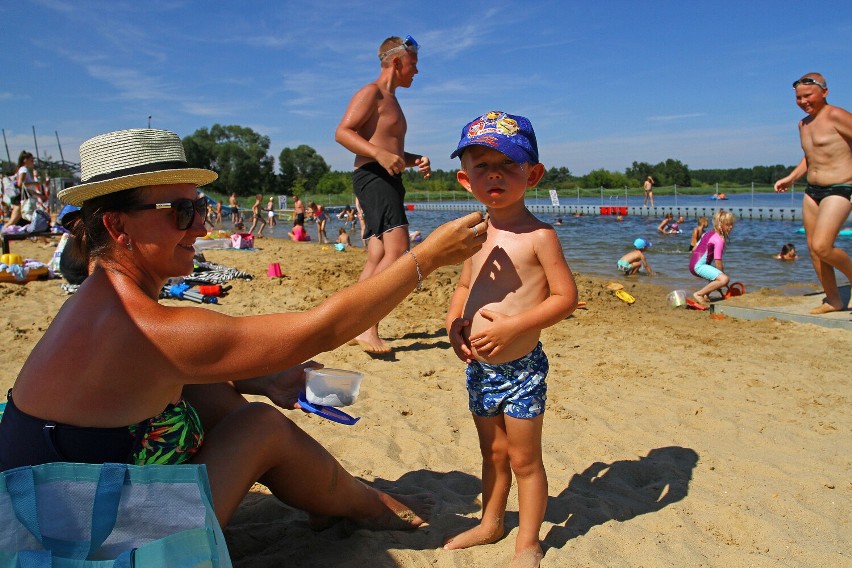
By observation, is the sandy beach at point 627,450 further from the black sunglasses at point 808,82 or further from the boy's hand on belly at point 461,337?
the black sunglasses at point 808,82

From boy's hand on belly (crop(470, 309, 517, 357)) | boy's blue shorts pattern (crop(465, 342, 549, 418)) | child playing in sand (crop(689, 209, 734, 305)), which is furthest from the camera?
child playing in sand (crop(689, 209, 734, 305))

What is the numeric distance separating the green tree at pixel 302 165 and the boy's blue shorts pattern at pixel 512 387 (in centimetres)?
8450

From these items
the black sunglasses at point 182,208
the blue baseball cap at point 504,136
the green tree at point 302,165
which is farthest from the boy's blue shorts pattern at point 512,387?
the green tree at point 302,165

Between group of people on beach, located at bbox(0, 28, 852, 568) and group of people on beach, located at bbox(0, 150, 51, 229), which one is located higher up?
group of people on beach, located at bbox(0, 150, 51, 229)

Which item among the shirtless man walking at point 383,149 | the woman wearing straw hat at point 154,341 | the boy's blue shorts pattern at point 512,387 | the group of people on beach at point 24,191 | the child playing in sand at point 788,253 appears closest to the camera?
the woman wearing straw hat at point 154,341

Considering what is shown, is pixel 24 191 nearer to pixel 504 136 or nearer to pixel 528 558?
pixel 504 136

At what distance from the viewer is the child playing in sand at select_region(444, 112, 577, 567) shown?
2.36 metres

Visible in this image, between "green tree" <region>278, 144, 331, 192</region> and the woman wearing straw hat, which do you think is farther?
"green tree" <region>278, 144, 331, 192</region>

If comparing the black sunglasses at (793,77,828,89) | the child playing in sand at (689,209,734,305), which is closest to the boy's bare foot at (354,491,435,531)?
the black sunglasses at (793,77,828,89)

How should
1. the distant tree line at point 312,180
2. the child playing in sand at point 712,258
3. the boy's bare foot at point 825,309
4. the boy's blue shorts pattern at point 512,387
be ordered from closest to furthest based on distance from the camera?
the boy's blue shorts pattern at point 512,387, the boy's bare foot at point 825,309, the child playing in sand at point 712,258, the distant tree line at point 312,180

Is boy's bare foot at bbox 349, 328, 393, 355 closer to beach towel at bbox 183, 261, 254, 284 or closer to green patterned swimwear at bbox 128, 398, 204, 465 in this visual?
green patterned swimwear at bbox 128, 398, 204, 465

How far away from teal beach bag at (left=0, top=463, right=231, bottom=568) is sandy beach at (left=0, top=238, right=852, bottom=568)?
1.00 feet

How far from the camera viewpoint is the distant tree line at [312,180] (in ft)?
241

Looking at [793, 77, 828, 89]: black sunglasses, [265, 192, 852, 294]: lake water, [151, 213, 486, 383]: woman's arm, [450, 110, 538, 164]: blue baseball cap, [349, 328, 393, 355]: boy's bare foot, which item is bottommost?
[265, 192, 852, 294]: lake water
